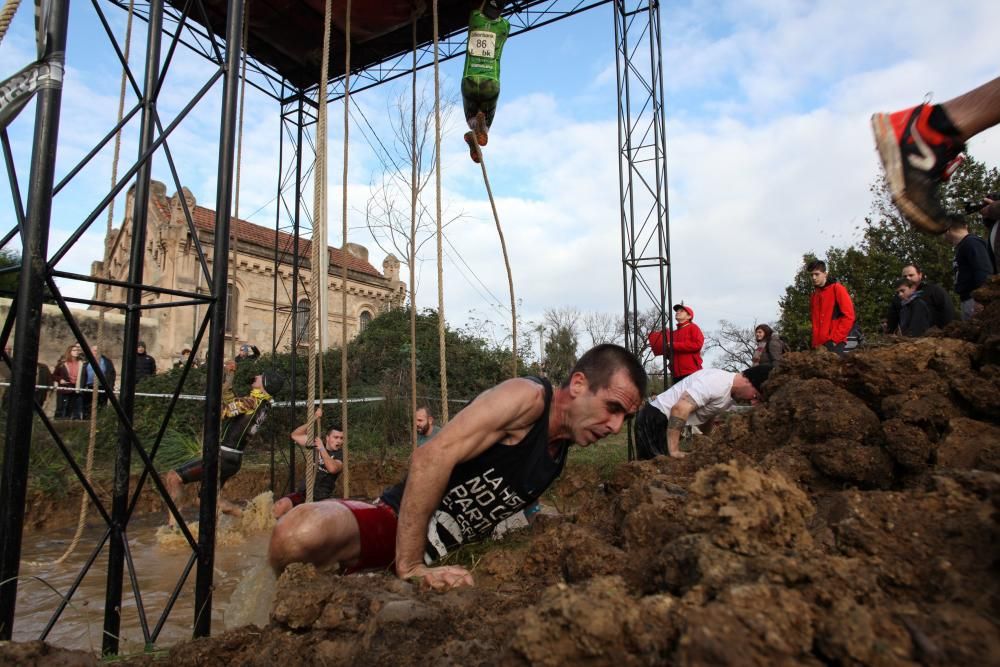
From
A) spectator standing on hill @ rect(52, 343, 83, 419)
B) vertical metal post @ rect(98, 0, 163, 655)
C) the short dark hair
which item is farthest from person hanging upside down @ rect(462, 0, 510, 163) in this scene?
spectator standing on hill @ rect(52, 343, 83, 419)

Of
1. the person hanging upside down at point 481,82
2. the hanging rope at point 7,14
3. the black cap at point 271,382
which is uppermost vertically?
the person hanging upside down at point 481,82

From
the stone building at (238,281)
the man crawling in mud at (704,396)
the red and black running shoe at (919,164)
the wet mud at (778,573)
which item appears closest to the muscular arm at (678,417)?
the man crawling in mud at (704,396)

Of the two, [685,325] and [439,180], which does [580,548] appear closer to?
[439,180]

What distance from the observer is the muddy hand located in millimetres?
2164

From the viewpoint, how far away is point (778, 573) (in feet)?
3.87

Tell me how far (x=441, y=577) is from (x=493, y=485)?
53 cm

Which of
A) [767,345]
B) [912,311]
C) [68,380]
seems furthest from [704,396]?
[68,380]

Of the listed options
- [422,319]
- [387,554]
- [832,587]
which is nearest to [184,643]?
[387,554]

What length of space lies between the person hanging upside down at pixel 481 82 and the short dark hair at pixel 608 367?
2.62 m

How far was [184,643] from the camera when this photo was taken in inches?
83.4

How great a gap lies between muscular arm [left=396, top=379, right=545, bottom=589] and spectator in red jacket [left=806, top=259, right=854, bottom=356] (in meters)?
4.41

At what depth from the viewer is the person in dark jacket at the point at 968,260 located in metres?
4.62

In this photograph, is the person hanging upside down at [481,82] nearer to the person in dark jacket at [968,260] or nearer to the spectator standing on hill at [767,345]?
the person in dark jacket at [968,260]

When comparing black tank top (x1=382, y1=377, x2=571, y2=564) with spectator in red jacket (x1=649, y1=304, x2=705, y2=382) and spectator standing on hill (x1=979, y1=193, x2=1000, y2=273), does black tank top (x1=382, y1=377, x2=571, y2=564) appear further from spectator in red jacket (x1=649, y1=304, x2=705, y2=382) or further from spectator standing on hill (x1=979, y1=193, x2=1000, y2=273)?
spectator in red jacket (x1=649, y1=304, x2=705, y2=382)
